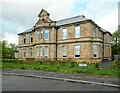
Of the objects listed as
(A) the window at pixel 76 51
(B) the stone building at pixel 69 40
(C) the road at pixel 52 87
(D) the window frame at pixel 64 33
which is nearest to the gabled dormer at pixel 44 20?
(B) the stone building at pixel 69 40

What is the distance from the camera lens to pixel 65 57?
3538 centimetres

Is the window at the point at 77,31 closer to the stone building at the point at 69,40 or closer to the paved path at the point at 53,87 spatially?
the stone building at the point at 69,40

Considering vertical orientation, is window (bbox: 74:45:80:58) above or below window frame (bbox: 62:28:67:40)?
below

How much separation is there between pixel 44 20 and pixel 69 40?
748 cm

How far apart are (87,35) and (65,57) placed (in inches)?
271

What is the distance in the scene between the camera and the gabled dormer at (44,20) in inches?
1460

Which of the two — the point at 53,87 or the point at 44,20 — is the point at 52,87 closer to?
the point at 53,87

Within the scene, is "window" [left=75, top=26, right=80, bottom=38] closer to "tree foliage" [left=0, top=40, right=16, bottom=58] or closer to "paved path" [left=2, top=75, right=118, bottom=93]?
"paved path" [left=2, top=75, right=118, bottom=93]

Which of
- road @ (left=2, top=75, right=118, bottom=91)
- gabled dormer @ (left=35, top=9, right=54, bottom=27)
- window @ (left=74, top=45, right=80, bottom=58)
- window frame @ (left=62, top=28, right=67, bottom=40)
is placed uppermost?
gabled dormer @ (left=35, top=9, right=54, bottom=27)

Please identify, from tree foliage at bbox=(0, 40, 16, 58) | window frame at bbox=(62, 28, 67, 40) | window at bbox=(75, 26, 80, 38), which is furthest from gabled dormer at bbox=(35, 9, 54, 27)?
tree foliage at bbox=(0, 40, 16, 58)

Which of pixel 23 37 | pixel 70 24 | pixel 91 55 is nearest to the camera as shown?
pixel 91 55

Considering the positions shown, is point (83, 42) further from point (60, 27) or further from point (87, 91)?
point (87, 91)

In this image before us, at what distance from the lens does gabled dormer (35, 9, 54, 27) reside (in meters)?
37.1

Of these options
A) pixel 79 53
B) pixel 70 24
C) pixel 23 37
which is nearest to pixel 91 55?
pixel 79 53
